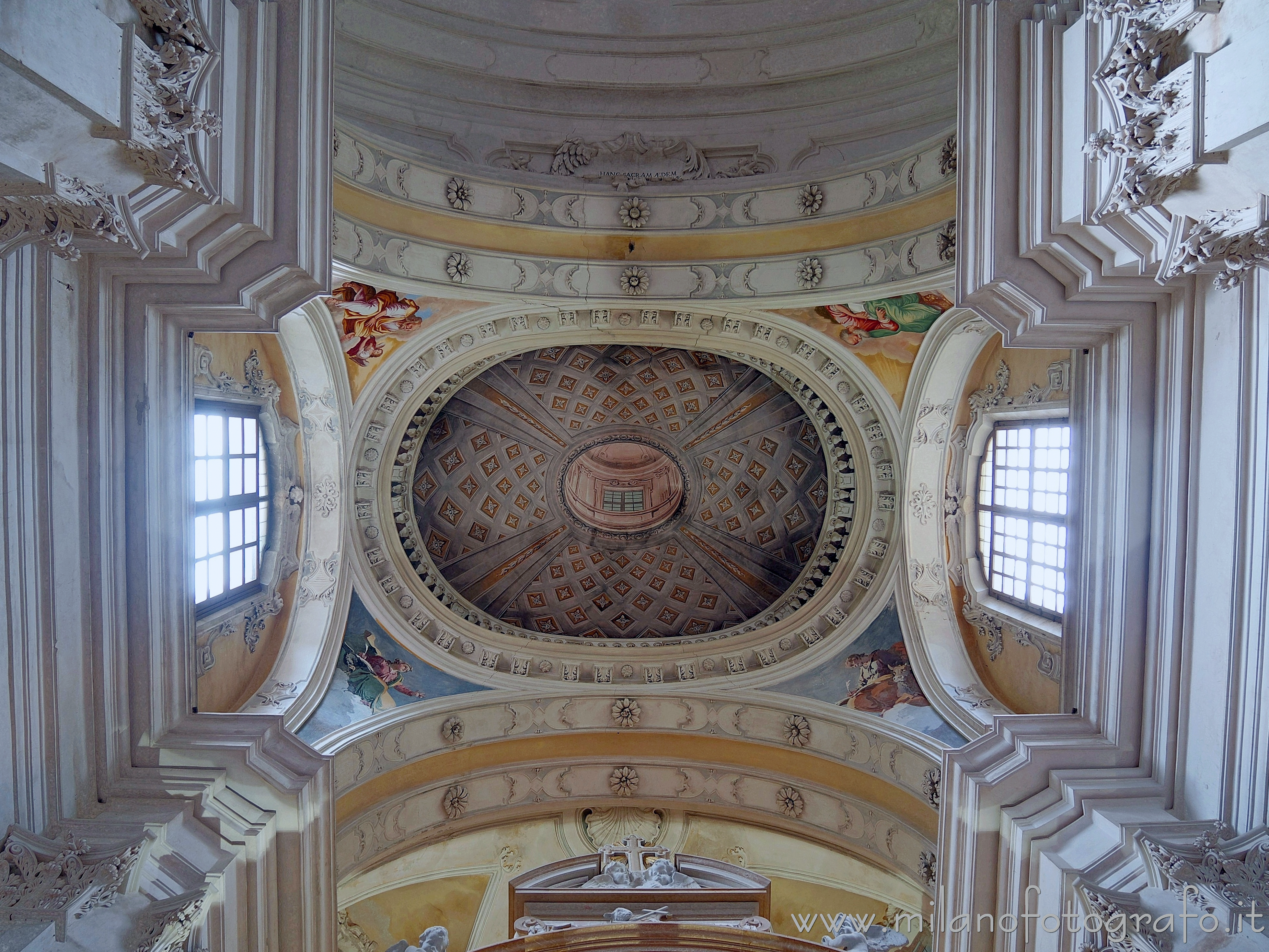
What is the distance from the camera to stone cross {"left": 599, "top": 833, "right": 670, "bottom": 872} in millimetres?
7227

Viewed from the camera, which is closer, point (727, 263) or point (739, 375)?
point (727, 263)

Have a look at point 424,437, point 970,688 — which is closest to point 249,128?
point 424,437

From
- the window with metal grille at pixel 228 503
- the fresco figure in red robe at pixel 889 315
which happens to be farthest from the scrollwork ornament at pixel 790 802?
the window with metal grille at pixel 228 503

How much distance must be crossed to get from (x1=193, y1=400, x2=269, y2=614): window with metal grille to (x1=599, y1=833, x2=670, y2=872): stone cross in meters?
4.80

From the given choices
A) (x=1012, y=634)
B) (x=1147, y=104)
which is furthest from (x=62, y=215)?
(x=1012, y=634)

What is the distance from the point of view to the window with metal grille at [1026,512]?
8.37m

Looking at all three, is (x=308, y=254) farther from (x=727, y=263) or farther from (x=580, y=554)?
(x=580, y=554)

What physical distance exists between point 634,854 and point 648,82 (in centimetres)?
875

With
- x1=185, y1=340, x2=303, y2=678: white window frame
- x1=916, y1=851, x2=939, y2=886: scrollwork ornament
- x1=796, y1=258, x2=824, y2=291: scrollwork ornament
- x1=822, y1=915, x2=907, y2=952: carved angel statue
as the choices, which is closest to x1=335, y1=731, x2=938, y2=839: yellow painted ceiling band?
x1=916, y1=851, x2=939, y2=886: scrollwork ornament

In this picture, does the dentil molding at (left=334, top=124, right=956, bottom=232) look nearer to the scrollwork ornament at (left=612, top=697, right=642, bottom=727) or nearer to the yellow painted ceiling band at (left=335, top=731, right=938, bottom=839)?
the scrollwork ornament at (left=612, top=697, right=642, bottom=727)

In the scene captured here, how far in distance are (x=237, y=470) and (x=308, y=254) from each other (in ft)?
12.6

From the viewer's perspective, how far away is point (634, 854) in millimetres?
7316

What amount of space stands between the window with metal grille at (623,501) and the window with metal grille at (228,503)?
6340mm

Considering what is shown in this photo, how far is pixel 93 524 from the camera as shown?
19.7ft
